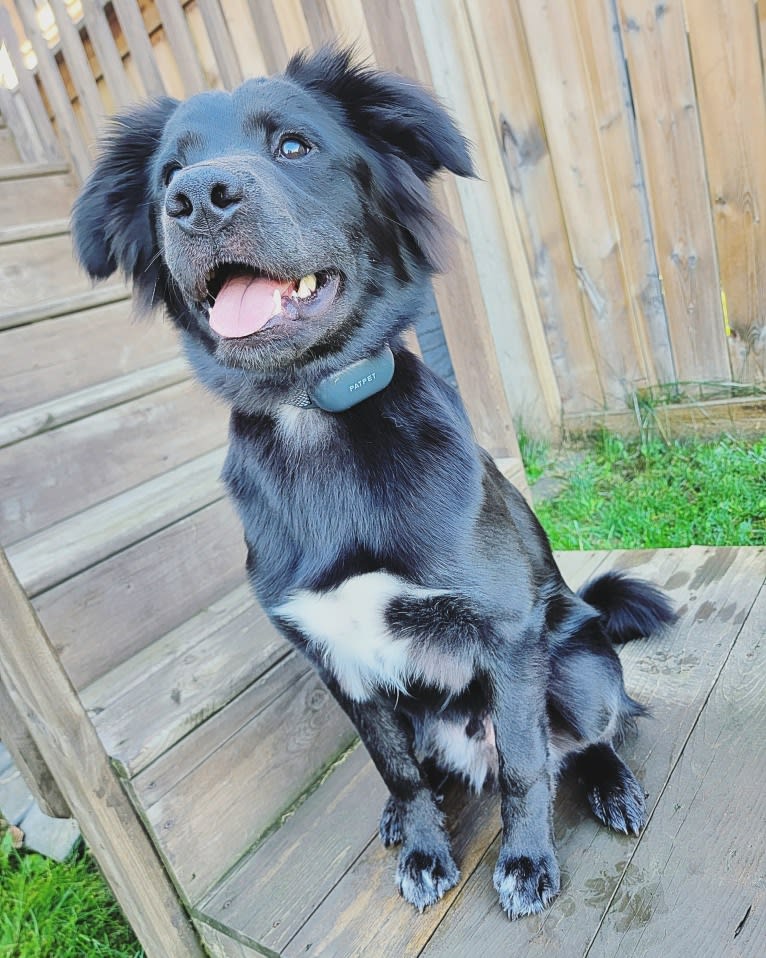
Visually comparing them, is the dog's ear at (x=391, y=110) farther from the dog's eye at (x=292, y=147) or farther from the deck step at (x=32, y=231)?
the deck step at (x=32, y=231)

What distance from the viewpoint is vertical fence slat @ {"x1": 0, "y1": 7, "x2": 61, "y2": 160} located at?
286 centimetres

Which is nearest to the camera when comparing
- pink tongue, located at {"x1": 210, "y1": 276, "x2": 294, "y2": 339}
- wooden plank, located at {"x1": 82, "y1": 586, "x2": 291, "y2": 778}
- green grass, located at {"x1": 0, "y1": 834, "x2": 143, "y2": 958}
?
pink tongue, located at {"x1": 210, "y1": 276, "x2": 294, "y2": 339}

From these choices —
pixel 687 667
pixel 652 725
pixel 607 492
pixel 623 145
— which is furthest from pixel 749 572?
pixel 623 145

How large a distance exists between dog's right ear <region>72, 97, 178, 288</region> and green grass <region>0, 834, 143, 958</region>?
4.79ft

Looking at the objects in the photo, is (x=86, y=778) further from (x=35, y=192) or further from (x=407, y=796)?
(x=35, y=192)

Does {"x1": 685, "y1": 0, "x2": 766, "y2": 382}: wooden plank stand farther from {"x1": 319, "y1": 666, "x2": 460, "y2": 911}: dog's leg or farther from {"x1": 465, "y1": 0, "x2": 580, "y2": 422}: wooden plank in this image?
{"x1": 319, "y1": 666, "x2": 460, "y2": 911}: dog's leg

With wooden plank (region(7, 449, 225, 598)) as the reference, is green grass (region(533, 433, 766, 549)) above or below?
below

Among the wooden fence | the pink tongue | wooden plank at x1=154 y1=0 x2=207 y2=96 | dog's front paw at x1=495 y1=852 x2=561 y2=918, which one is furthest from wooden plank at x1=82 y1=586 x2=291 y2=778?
wooden plank at x1=154 y1=0 x2=207 y2=96

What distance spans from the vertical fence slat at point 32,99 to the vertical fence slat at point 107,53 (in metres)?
0.40

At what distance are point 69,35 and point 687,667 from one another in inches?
116

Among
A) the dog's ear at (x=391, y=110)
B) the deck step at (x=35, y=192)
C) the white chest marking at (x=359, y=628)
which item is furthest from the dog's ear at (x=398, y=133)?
the deck step at (x=35, y=192)

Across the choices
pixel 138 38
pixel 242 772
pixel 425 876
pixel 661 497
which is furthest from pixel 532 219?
pixel 425 876

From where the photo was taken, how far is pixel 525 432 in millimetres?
3279

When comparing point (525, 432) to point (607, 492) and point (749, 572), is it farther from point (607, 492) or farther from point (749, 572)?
point (749, 572)
